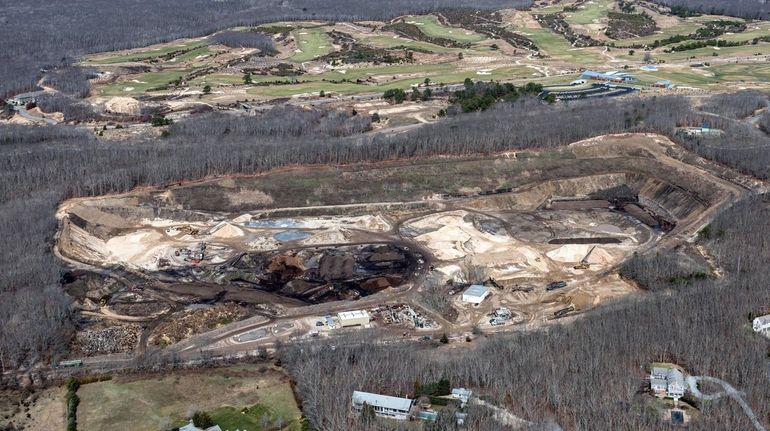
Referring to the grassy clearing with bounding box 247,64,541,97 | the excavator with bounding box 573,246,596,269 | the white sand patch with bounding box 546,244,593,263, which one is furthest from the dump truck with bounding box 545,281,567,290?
the grassy clearing with bounding box 247,64,541,97

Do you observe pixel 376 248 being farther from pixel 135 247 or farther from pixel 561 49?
pixel 561 49

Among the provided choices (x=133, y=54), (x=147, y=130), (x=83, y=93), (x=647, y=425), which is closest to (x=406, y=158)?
(x=147, y=130)

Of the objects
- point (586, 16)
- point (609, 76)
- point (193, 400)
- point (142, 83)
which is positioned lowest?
point (193, 400)

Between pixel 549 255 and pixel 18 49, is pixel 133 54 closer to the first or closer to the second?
pixel 18 49

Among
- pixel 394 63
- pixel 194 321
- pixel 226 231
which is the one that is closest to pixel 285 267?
pixel 226 231

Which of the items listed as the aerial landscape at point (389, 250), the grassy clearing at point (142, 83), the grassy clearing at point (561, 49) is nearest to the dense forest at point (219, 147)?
the aerial landscape at point (389, 250)

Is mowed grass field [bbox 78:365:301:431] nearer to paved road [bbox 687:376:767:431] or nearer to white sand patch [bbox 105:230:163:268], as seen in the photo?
white sand patch [bbox 105:230:163:268]
